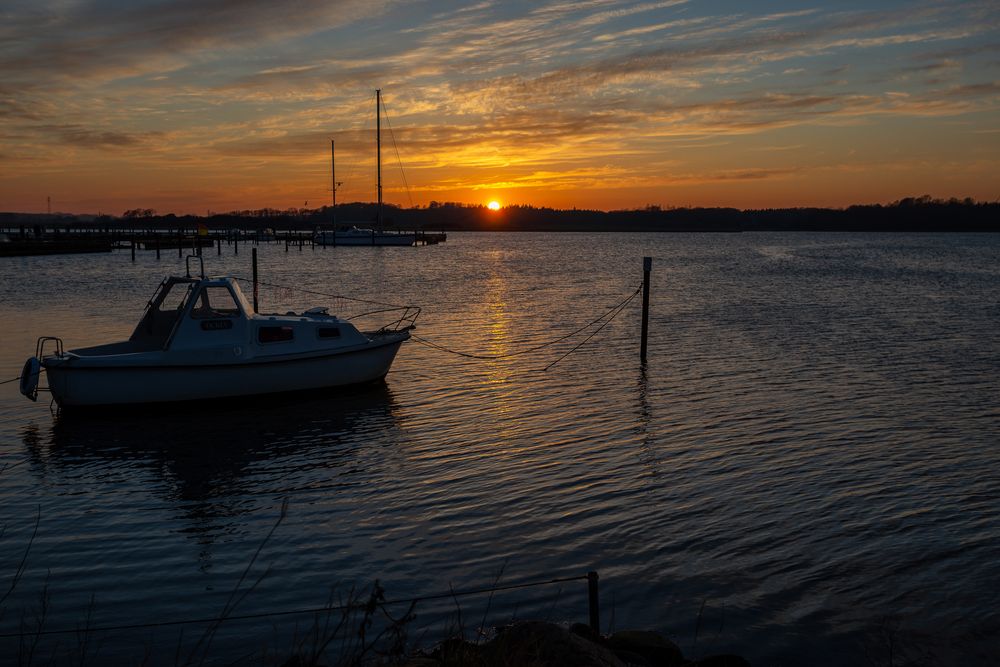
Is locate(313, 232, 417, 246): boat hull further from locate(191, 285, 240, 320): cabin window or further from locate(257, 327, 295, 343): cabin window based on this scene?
locate(191, 285, 240, 320): cabin window

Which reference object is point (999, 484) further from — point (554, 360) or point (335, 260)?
point (335, 260)

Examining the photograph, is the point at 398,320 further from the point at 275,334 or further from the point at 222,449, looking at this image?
the point at 222,449

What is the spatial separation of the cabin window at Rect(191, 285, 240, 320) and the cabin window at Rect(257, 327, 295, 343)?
77 cm

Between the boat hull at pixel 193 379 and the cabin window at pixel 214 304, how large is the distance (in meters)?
1.24

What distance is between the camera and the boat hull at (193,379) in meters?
18.7

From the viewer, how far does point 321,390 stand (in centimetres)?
2162

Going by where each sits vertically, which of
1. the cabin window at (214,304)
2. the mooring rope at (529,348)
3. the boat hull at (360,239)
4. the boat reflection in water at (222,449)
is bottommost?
the boat reflection in water at (222,449)

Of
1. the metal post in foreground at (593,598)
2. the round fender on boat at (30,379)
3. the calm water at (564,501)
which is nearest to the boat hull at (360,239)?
the calm water at (564,501)

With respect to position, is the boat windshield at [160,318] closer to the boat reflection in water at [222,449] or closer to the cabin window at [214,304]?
the cabin window at [214,304]

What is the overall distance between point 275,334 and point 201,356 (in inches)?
73.6

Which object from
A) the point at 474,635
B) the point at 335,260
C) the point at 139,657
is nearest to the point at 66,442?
the point at 139,657

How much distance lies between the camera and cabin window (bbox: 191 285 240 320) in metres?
19.6

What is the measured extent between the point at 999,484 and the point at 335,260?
9861 cm

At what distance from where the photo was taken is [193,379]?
1941 cm
